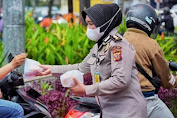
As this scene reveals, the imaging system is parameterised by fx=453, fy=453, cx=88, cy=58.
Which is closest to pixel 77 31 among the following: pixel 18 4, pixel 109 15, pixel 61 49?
pixel 61 49

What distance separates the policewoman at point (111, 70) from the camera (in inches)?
115

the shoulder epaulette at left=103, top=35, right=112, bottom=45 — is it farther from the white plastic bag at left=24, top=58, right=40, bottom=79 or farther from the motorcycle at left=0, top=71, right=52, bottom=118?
the motorcycle at left=0, top=71, right=52, bottom=118

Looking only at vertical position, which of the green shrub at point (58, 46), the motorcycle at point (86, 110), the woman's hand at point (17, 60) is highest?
the woman's hand at point (17, 60)

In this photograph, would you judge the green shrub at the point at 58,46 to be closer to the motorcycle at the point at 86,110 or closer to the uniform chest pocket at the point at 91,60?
the motorcycle at the point at 86,110

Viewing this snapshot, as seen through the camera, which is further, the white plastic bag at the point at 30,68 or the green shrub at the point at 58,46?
the green shrub at the point at 58,46

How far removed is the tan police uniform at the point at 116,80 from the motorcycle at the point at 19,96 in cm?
79

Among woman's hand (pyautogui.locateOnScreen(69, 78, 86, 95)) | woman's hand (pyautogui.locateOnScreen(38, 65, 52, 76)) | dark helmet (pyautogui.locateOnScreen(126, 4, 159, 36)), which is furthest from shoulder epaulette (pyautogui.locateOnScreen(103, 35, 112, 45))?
woman's hand (pyautogui.locateOnScreen(38, 65, 52, 76))

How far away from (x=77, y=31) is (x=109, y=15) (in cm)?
453

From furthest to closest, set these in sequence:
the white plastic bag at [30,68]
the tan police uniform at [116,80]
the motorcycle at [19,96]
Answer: the motorcycle at [19,96] < the white plastic bag at [30,68] < the tan police uniform at [116,80]

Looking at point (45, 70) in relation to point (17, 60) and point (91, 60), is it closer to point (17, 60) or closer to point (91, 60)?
point (17, 60)

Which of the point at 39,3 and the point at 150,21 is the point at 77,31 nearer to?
the point at 150,21

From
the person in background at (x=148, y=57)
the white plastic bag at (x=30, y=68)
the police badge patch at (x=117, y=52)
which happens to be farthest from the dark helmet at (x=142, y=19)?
the white plastic bag at (x=30, y=68)

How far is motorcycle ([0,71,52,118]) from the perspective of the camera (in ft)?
12.2

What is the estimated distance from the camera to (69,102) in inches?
202
